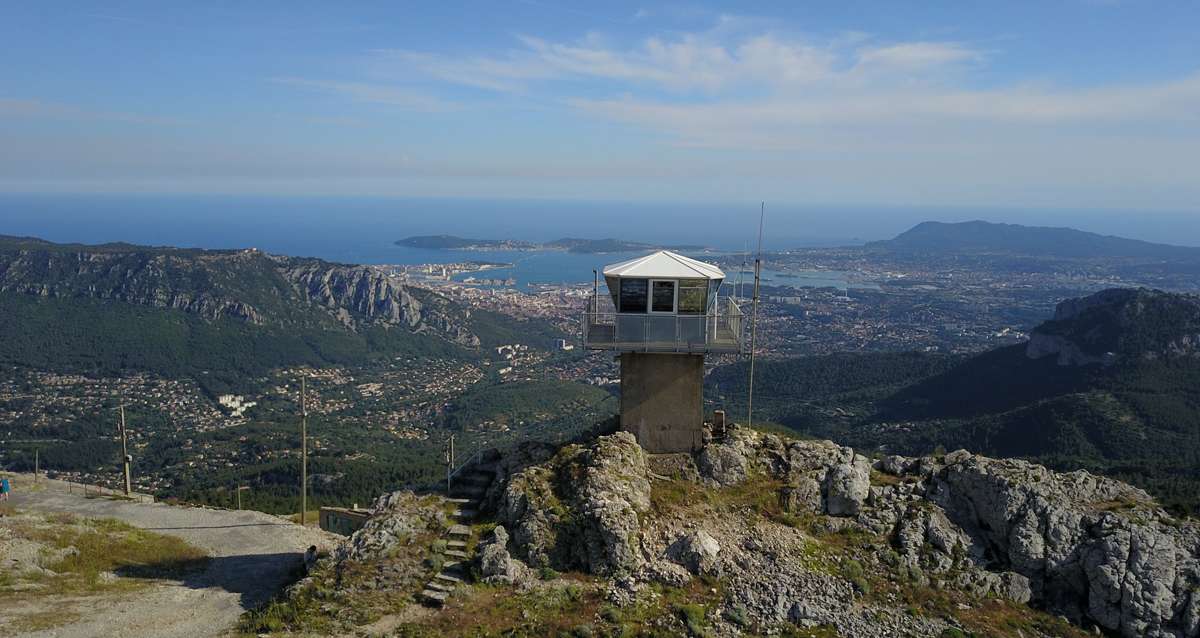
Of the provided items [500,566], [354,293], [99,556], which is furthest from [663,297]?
[354,293]

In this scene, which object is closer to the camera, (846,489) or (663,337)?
(846,489)

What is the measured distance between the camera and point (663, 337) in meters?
18.6

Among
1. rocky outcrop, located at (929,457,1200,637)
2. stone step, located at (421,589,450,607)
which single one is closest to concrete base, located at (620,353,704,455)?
stone step, located at (421,589,450,607)

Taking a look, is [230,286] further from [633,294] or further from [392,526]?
[633,294]

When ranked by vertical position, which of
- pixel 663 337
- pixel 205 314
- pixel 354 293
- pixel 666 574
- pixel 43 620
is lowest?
pixel 205 314

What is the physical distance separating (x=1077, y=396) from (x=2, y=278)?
532 feet

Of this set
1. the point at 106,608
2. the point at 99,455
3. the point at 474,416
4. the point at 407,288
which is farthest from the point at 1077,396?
the point at 407,288

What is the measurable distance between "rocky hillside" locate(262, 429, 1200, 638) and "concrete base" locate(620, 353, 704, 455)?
0.58m

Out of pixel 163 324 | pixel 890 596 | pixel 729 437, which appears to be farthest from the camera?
→ pixel 163 324

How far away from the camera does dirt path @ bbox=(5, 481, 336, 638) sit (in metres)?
16.3

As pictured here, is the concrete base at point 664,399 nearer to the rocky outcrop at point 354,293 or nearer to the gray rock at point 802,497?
the gray rock at point 802,497

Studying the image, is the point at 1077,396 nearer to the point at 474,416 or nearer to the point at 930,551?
the point at 474,416

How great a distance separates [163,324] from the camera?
126438 millimetres

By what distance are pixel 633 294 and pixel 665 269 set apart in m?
1.01
